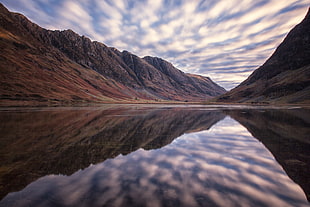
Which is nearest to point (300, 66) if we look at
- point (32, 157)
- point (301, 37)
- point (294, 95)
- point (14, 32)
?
Result: point (301, 37)

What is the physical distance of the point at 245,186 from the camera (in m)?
7.84

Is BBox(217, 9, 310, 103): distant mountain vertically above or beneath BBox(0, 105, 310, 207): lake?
above

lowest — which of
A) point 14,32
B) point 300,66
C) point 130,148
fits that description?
point 130,148

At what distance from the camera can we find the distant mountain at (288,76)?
427 ft

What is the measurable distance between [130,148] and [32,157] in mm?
6843

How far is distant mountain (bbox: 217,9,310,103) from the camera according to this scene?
13000 centimetres

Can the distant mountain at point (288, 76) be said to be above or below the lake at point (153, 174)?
above

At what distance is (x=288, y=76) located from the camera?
158 m

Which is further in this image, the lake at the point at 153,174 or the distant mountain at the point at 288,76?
the distant mountain at the point at 288,76

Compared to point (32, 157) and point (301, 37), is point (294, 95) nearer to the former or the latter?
point (301, 37)

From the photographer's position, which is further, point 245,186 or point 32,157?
point 32,157

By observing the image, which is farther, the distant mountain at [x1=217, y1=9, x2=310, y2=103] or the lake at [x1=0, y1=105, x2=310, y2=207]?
the distant mountain at [x1=217, y1=9, x2=310, y2=103]

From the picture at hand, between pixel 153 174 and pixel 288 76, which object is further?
pixel 288 76

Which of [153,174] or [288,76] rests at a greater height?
[288,76]
